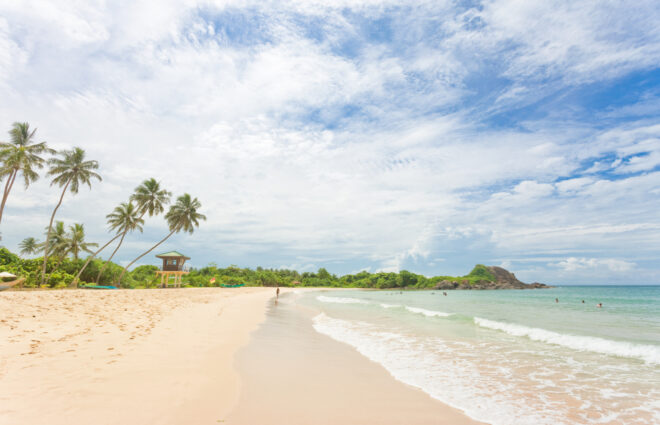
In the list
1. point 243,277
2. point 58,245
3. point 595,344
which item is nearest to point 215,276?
point 243,277

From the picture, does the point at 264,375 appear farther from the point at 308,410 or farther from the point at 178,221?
the point at 178,221

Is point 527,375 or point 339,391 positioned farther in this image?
point 527,375

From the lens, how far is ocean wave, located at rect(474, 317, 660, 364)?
10281 millimetres

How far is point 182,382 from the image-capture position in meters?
5.46

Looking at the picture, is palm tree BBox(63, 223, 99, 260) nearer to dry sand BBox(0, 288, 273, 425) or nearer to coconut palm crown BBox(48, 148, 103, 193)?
coconut palm crown BBox(48, 148, 103, 193)

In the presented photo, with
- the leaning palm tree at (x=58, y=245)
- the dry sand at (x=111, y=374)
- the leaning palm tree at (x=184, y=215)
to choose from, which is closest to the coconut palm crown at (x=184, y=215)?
the leaning palm tree at (x=184, y=215)

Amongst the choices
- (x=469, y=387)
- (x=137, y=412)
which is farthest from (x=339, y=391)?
(x=137, y=412)

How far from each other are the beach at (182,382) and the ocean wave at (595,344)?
350 inches

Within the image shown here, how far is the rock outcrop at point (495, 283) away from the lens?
367 ft

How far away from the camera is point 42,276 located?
111 ft

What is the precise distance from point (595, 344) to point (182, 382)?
14.3m

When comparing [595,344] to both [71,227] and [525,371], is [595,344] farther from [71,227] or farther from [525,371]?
[71,227]

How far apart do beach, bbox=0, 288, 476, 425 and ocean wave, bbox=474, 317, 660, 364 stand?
8899 millimetres

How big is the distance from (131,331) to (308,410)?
288 inches
